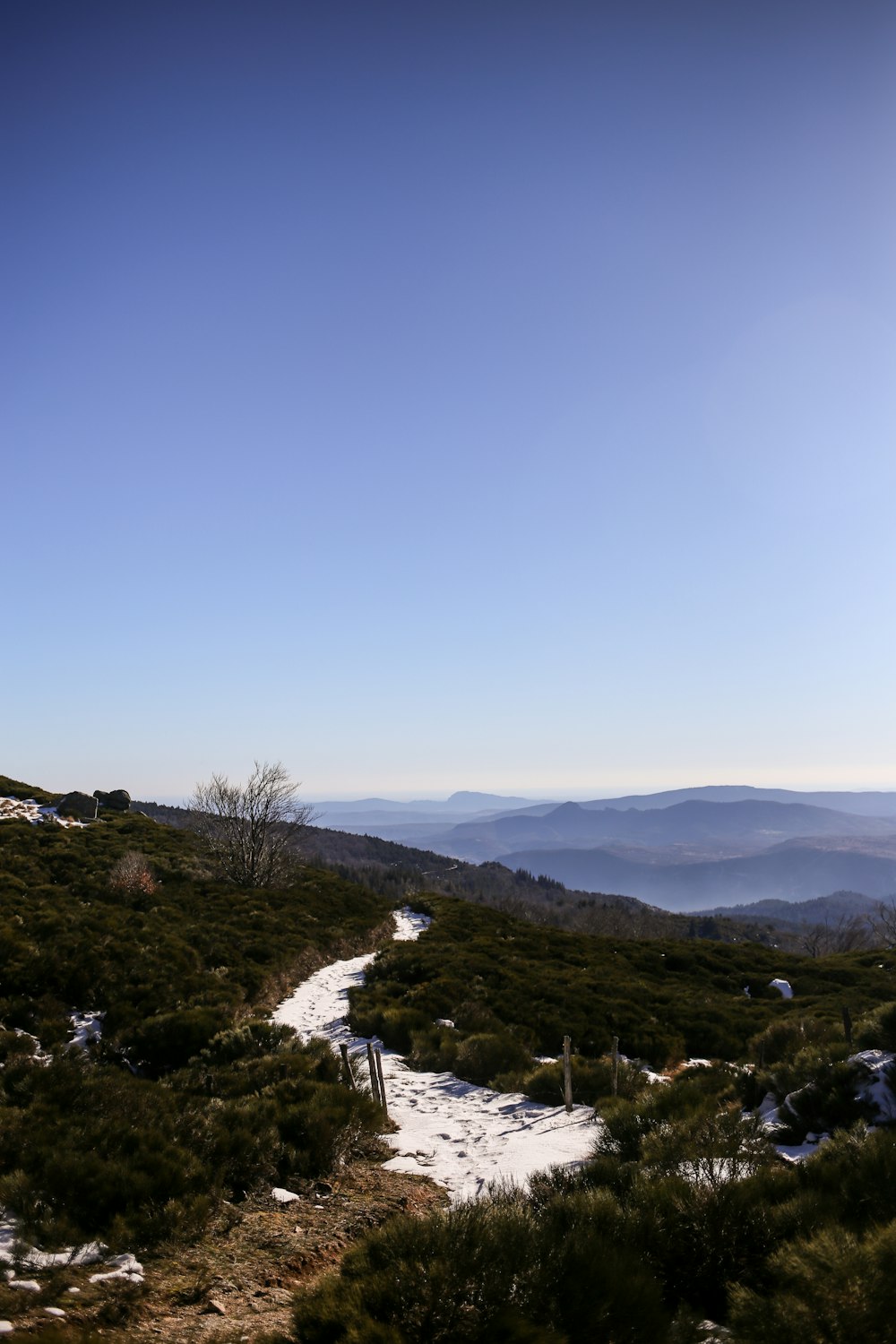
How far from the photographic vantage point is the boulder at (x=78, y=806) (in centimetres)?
3731

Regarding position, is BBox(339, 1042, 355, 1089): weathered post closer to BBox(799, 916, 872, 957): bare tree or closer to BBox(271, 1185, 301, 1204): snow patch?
BBox(271, 1185, 301, 1204): snow patch

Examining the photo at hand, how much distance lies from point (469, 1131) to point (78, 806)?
113ft

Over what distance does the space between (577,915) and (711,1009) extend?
303ft

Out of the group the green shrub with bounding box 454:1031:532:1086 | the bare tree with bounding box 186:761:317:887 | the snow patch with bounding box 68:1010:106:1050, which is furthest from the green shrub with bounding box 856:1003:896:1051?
the bare tree with bounding box 186:761:317:887

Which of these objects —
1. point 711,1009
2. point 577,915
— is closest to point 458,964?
point 711,1009

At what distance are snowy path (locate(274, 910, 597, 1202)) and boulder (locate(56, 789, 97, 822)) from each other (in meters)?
26.6

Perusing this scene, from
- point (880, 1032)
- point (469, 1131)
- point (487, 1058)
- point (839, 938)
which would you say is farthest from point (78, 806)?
point (839, 938)

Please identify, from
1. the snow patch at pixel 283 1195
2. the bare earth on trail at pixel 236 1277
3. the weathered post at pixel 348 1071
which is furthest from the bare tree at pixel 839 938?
the snow patch at pixel 283 1195

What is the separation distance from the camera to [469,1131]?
10961mm

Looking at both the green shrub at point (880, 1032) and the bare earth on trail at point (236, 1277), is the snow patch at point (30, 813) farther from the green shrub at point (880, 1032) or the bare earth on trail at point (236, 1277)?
the green shrub at point (880, 1032)

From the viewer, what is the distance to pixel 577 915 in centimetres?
10975

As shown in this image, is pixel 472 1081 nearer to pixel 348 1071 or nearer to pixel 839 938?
pixel 348 1071

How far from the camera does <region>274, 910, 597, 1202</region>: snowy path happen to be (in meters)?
8.97

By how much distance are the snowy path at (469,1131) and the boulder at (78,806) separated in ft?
87.3
